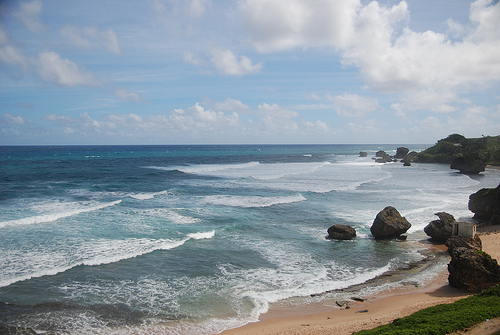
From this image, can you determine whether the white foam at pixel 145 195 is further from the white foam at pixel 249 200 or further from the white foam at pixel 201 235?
the white foam at pixel 201 235

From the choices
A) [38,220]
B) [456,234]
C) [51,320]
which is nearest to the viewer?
[51,320]

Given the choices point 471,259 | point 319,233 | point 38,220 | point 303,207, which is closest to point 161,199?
point 38,220

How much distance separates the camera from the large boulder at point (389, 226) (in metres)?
21.0

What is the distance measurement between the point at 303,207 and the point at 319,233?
25.7 ft

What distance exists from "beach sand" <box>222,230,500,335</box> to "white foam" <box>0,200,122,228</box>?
A: 18.7m

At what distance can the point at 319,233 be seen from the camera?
22.8 metres

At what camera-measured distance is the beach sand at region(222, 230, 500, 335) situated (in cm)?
1109

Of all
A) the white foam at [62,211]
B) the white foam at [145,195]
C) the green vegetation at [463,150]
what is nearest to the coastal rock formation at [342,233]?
the white foam at [62,211]

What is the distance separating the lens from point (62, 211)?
27281mm

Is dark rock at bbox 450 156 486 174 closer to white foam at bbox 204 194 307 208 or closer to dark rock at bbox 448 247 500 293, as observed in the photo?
white foam at bbox 204 194 307 208

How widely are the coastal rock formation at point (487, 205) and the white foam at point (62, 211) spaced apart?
2789cm

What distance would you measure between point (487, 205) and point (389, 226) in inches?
328

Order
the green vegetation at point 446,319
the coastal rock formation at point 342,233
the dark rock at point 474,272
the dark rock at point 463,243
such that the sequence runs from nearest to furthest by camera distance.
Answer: the green vegetation at point 446,319 → the dark rock at point 474,272 → the dark rock at point 463,243 → the coastal rock formation at point 342,233

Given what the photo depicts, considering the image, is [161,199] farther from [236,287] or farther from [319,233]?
[236,287]
